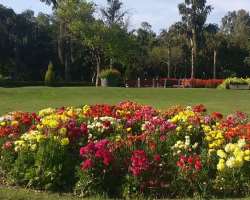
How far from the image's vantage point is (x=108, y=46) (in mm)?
53750

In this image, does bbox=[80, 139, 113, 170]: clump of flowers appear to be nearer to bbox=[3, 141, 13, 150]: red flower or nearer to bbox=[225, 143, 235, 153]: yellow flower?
bbox=[3, 141, 13, 150]: red flower

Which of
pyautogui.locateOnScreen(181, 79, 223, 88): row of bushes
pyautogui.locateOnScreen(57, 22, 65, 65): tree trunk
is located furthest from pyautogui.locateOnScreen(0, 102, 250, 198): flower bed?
pyautogui.locateOnScreen(57, 22, 65, 65): tree trunk

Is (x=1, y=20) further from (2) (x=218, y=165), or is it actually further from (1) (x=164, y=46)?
(2) (x=218, y=165)

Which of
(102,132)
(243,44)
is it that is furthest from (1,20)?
(102,132)

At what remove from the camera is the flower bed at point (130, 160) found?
691 cm

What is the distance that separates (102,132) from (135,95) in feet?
64.5

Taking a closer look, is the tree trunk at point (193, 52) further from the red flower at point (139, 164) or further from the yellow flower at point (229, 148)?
the red flower at point (139, 164)

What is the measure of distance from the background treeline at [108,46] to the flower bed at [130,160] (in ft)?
145

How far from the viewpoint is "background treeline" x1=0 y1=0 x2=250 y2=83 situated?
54.8 m

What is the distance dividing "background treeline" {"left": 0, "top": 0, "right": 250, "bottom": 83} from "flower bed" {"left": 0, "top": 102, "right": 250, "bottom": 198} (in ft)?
145

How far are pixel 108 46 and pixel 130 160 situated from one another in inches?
1849

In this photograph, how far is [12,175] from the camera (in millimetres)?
7469

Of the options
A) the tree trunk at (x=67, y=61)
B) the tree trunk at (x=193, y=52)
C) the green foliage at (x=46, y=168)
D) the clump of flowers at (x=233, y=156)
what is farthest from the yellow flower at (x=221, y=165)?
the tree trunk at (x=193, y=52)

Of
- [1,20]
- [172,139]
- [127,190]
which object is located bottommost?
[127,190]
